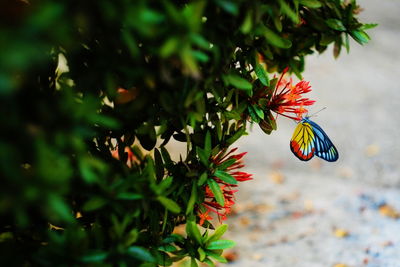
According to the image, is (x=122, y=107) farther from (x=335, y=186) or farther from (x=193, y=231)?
(x=335, y=186)

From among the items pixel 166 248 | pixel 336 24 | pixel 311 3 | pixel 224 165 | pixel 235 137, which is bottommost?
pixel 166 248

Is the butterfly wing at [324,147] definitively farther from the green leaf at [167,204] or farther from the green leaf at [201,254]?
the green leaf at [167,204]

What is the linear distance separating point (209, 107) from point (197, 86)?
35cm

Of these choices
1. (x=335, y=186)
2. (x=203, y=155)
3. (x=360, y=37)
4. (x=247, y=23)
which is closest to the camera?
(x=247, y=23)

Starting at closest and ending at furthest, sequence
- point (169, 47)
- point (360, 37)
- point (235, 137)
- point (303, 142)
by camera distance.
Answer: point (169, 47), point (235, 137), point (360, 37), point (303, 142)

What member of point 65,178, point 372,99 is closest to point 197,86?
point 65,178

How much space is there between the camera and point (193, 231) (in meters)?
1.88

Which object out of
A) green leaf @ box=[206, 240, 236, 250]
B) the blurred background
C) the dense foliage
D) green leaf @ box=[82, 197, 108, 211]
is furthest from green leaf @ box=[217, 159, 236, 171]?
the blurred background

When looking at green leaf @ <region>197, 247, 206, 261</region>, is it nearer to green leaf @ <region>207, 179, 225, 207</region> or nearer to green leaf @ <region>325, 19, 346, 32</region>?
green leaf @ <region>207, 179, 225, 207</region>

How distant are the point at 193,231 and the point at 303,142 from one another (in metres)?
0.83

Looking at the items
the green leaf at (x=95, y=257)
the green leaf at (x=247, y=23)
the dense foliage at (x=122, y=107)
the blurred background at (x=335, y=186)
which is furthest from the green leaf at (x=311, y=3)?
the blurred background at (x=335, y=186)

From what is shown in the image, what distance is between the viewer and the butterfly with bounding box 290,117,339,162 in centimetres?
226

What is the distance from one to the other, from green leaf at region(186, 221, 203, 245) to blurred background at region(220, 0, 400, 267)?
1833 millimetres

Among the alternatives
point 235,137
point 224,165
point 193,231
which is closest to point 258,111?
point 235,137
